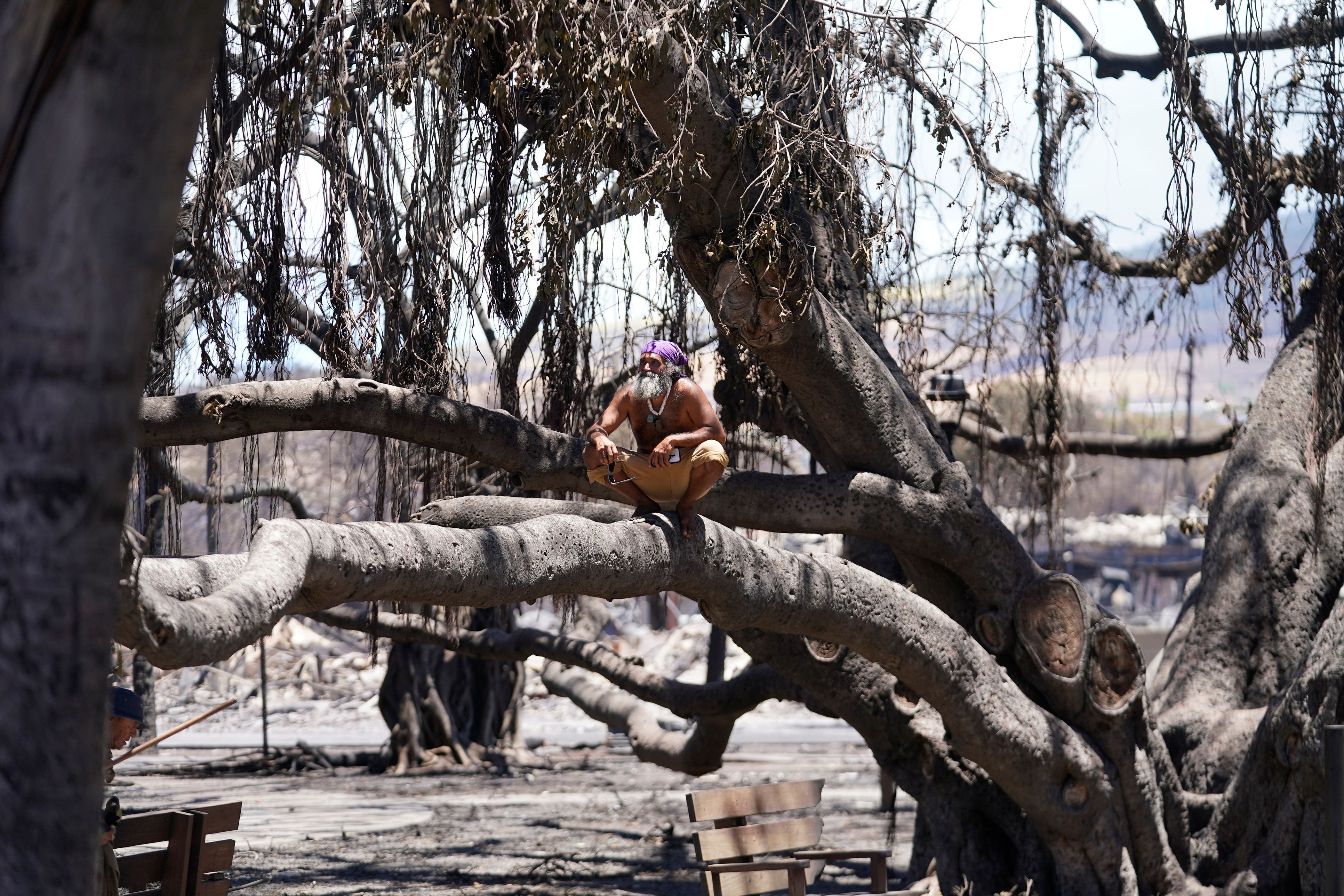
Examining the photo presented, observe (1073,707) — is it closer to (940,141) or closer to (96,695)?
(940,141)

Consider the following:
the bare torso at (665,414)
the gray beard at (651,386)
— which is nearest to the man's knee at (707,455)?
the bare torso at (665,414)

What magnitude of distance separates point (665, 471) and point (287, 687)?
17851 millimetres

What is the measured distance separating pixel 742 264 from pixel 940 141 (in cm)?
84

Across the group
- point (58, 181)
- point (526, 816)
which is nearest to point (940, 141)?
point (58, 181)

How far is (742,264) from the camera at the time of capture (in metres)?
4.41

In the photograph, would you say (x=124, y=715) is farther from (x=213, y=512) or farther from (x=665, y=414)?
(x=213, y=512)

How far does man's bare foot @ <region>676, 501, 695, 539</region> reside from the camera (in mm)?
3971

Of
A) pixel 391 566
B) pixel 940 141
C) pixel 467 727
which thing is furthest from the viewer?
pixel 467 727

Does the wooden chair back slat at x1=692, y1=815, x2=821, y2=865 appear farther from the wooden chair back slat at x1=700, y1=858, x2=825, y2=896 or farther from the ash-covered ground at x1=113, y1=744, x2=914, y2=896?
the ash-covered ground at x1=113, y1=744, x2=914, y2=896

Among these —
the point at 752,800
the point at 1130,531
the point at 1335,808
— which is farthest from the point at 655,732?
the point at 1130,531

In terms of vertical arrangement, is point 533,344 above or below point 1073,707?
above

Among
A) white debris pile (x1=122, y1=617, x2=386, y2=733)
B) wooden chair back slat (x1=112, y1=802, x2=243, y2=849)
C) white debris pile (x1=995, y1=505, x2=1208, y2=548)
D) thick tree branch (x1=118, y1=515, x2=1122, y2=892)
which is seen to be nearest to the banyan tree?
thick tree branch (x1=118, y1=515, x2=1122, y2=892)

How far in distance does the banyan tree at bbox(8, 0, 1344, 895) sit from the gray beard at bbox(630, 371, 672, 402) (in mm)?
464

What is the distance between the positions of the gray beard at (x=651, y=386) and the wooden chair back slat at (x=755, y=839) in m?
2.34
